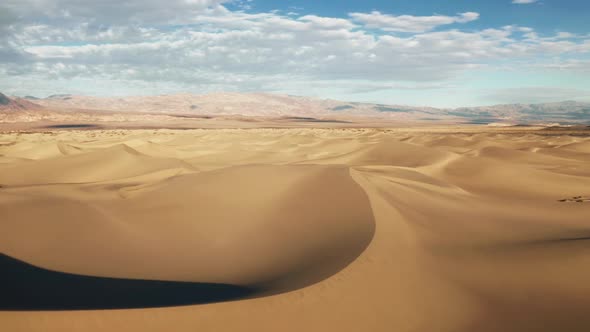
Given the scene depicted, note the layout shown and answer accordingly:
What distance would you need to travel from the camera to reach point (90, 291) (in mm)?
5258

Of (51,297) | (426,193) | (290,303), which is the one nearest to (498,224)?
(426,193)

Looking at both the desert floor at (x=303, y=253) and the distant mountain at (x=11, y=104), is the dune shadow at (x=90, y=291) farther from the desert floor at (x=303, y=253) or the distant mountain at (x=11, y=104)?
the distant mountain at (x=11, y=104)

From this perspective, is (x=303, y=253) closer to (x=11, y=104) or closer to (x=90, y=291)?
(x=90, y=291)

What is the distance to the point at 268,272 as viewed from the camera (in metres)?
6.02

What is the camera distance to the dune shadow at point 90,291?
4.64 m

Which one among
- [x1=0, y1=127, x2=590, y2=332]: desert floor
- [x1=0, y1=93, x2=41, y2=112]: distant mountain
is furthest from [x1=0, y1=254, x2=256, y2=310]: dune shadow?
[x1=0, y1=93, x2=41, y2=112]: distant mountain

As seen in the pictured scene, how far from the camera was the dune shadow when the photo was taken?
183 inches

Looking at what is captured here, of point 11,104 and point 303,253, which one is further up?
point 11,104

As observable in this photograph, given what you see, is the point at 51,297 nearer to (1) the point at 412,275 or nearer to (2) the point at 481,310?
(1) the point at 412,275

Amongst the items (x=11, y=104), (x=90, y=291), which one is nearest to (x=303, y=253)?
(x=90, y=291)

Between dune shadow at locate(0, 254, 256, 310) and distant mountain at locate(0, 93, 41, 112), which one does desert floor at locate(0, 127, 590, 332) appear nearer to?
dune shadow at locate(0, 254, 256, 310)

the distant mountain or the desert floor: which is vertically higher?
the distant mountain

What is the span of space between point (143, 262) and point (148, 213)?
10.2 ft

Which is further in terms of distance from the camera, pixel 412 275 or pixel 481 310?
pixel 412 275
